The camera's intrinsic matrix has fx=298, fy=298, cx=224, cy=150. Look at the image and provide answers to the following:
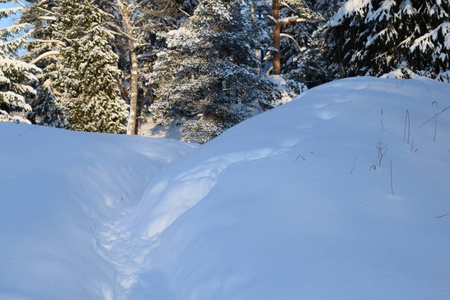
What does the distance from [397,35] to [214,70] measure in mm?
6223

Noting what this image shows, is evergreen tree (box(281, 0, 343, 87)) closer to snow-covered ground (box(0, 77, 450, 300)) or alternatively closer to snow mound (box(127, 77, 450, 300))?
snow mound (box(127, 77, 450, 300))

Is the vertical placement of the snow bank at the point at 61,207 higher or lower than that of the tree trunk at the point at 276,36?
lower

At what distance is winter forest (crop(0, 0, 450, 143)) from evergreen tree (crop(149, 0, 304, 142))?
0.04 m

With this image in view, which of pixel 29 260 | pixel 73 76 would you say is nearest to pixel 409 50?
pixel 29 260

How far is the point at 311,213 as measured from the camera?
7.52ft

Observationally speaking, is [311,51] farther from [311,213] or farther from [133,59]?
[311,213]

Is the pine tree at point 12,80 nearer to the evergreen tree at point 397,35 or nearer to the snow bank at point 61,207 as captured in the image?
the snow bank at point 61,207

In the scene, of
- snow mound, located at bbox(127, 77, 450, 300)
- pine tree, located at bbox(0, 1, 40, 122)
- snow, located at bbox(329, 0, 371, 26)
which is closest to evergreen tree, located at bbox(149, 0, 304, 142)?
snow, located at bbox(329, 0, 371, 26)

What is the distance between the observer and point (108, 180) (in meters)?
4.77

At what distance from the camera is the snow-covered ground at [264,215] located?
72.7 inches

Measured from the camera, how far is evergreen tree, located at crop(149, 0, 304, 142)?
1188 centimetres

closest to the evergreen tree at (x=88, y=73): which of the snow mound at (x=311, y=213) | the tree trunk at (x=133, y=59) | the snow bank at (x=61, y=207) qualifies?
the tree trunk at (x=133, y=59)

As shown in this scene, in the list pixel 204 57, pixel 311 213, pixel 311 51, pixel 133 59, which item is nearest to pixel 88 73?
pixel 133 59

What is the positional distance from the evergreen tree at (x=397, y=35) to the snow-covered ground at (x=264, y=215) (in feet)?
14.7
